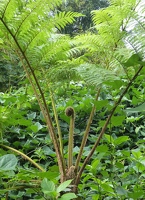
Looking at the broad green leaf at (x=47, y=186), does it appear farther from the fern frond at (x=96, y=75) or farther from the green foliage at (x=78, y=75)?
the fern frond at (x=96, y=75)

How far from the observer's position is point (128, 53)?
921mm

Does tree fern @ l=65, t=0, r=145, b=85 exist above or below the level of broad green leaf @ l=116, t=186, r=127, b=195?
above

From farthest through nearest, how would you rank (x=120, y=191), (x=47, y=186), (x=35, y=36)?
1. (x=35, y=36)
2. (x=120, y=191)
3. (x=47, y=186)

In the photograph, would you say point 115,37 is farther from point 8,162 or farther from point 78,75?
point 8,162

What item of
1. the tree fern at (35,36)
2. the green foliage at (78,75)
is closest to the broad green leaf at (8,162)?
the green foliage at (78,75)

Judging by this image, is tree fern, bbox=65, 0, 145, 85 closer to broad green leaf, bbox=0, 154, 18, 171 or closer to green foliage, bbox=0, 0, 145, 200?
green foliage, bbox=0, 0, 145, 200

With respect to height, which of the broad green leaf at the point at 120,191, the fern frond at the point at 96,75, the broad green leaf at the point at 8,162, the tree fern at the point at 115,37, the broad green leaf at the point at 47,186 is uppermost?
the tree fern at the point at 115,37

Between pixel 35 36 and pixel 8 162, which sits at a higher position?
pixel 35 36

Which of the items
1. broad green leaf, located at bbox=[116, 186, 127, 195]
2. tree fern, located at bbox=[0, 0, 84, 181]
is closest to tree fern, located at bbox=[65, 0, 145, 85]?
tree fern, located at bbox=[0, 0, 84, 181]

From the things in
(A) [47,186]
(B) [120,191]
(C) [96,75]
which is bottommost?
(B) [120,191]

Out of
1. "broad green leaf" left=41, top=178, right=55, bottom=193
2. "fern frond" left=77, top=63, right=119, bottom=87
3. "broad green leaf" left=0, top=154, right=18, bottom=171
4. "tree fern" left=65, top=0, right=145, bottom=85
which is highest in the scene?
"tree fern" left=65, top=0, right=145, bottom=85

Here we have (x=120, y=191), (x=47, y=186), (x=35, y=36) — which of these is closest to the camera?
(x=47, y=186)

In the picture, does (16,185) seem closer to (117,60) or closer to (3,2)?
(117,60)

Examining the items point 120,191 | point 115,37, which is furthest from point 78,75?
point 120,191
